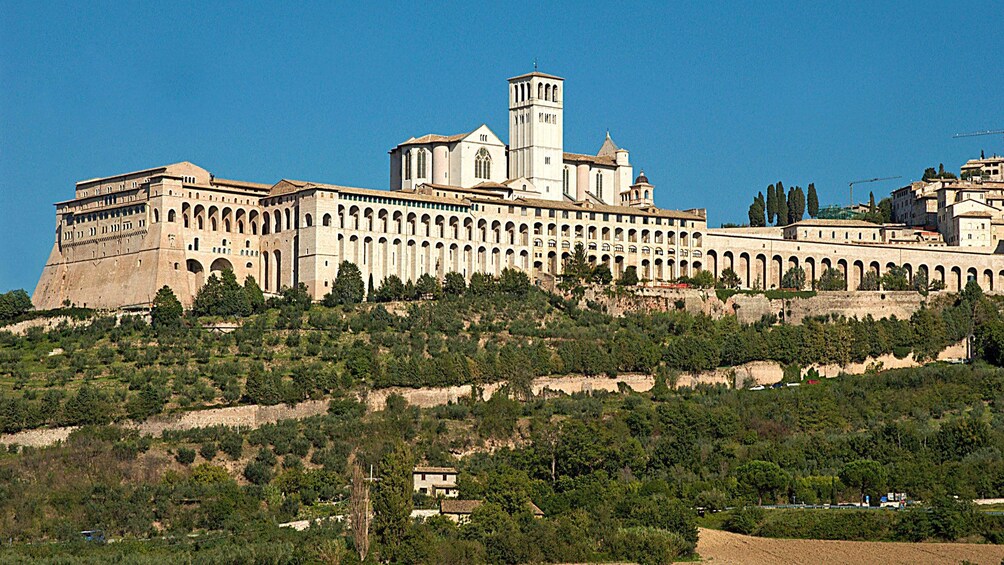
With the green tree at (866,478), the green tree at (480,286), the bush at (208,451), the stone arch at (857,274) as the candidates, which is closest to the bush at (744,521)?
the green tree at (866,478)

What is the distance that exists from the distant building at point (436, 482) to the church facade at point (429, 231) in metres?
20.3

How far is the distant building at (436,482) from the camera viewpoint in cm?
6212

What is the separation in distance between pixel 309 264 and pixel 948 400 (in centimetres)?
2609

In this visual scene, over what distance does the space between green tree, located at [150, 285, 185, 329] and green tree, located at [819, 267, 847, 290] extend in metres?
28.7

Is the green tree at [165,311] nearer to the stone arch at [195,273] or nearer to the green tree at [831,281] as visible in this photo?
the stone arch at [195,273]

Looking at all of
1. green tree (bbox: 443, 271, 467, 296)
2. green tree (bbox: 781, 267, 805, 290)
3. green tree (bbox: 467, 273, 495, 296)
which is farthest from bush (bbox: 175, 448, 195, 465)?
green tree (bbox: 781, 267, 805, 290)

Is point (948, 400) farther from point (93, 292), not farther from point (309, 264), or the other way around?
point (93, 292)

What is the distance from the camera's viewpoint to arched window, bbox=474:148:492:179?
9375cm

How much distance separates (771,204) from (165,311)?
36801 millimetres

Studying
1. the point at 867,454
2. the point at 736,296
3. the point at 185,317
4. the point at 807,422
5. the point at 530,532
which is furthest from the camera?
the point at 736,296

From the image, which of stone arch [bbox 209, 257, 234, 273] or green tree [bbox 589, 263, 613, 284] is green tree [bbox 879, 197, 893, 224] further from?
stone arch [bbox 209, 257, 234, 273]

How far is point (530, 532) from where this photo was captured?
55906 mm

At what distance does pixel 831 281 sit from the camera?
8981 centimetres

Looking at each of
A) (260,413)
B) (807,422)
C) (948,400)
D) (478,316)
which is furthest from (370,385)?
(948,400)
